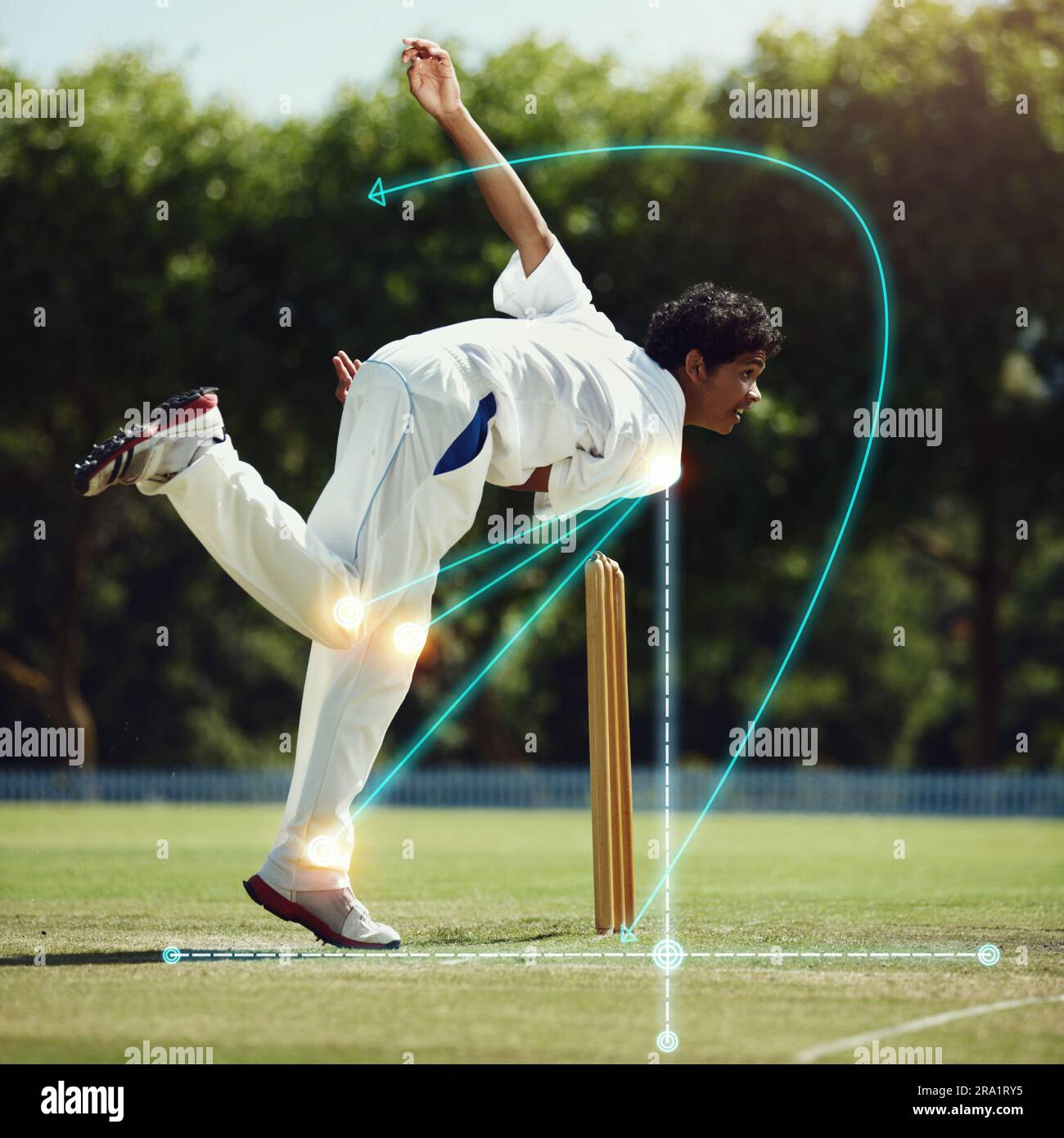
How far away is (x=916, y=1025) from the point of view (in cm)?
498

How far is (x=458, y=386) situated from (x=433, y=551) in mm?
636

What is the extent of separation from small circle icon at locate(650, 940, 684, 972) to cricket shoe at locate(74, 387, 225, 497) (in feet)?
7.86

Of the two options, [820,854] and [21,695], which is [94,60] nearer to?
[21,695]

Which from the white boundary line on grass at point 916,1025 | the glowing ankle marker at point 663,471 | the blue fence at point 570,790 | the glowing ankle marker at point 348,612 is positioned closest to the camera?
the white boundary line on grass at point 916,1025

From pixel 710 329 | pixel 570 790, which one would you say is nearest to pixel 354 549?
pixel 710 329

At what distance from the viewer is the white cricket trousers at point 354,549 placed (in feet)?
20.2

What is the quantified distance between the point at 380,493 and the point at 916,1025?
2662 mm

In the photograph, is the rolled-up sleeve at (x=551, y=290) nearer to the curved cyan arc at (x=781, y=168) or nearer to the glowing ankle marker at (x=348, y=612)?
the curved cyan arc at (x=781, y=168)

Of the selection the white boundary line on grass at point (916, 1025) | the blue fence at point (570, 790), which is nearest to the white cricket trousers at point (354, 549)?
the white boundary line on grass at point (916, 1025)

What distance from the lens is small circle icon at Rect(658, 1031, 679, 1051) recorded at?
4629mm

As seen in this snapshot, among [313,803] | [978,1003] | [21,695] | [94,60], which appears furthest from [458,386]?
[21,695]

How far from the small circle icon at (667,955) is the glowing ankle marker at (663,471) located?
5.76 feet

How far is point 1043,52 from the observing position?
3042 cm

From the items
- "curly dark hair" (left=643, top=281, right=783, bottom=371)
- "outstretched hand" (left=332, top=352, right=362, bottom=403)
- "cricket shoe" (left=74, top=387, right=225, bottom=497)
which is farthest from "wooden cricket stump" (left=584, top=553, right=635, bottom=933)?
"cricket shoe" (left=74, top=387, right=225, bottom=497)
